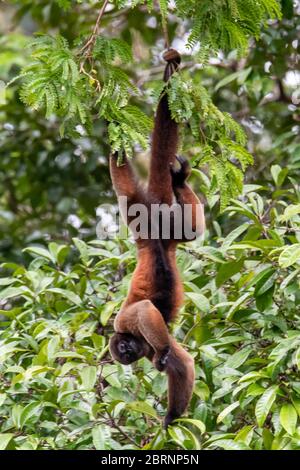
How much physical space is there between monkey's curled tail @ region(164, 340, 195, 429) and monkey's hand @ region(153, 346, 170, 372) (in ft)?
0.13

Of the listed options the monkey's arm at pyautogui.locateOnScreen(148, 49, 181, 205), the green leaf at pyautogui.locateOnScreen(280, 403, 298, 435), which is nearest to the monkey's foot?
the green leaf at pyautogui.locateOnScreen(280, 403, 298, 435)

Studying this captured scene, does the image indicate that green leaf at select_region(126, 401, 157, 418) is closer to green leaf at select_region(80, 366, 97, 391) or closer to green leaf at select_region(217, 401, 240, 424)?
green leaf at select_region(80, 366, 97, 391)

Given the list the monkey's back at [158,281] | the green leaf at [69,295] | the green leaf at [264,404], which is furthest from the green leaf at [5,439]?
the green leaf at [264,404]

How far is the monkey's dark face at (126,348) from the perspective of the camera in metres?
4.79

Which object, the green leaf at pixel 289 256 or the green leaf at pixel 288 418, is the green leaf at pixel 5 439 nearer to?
the green leaf at pixel 288 418

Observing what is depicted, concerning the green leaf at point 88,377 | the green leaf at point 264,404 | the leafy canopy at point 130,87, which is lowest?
the green leaf at point 264,404

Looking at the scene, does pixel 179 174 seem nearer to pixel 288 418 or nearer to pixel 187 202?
pixel 187 202

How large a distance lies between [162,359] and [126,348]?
0.26 meters

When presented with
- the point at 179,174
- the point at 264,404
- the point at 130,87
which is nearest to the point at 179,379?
the point at 264,404

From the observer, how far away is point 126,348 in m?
4.86

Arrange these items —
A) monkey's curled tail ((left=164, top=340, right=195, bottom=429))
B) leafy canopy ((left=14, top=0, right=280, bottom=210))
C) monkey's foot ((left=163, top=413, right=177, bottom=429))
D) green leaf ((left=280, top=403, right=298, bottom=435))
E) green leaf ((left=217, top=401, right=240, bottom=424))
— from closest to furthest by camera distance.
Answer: leafy canopy ((left=14, top=0, right=280, bottom=210))
green leaf ((left=280, top=403, right=298, bottom=435))
green leaf ((left=217, top=401, right=240, bottom=424))
monkey's foot ((left=163, top=413, right=177, bottom=429))
monkey's curled tail ((left=164, top=340, right=195, bottom=429))

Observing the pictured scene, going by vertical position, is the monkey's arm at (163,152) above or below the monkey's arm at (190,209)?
above

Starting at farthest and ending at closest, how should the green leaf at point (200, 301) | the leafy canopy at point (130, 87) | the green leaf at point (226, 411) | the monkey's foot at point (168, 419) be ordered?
the green leaf at point (200, 301) → the monkey's foot at point (168, 419) → the green leaf at point (226, 411) → the leafy canopy at point (130, 87)

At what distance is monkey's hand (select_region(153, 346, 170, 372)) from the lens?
471 centimetres
